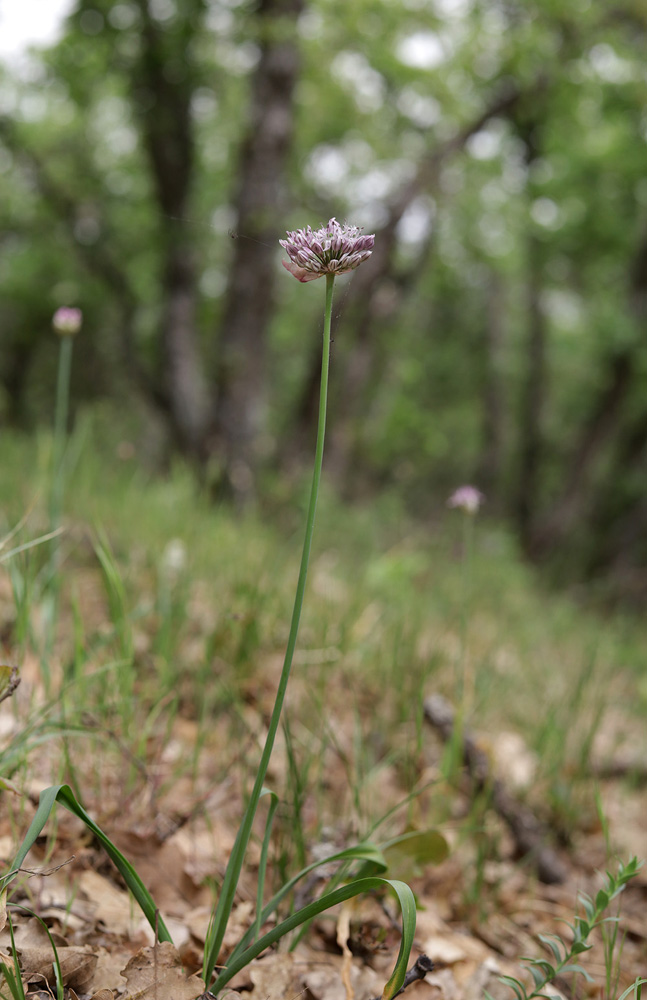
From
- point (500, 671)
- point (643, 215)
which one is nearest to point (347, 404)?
point (500, 671)

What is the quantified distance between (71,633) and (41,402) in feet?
71.8

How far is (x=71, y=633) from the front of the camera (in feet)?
6.93

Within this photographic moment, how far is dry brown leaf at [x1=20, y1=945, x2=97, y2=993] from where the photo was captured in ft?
3.27

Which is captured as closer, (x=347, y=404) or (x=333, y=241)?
(x=333, y=241)

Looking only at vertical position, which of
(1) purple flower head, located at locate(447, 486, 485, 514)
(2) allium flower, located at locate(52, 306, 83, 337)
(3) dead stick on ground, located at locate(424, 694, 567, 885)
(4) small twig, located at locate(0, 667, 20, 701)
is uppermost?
(2) allium flower, located at locate(52, 306, 83, 337)

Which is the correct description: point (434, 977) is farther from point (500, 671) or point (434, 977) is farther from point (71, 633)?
point (500, 671)

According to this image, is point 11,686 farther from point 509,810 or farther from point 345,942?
point 509,810

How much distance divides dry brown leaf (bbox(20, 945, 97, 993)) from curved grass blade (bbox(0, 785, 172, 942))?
0.11m

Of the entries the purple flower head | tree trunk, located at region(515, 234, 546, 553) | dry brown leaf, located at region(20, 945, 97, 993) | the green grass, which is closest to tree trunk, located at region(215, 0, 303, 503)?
the green grass

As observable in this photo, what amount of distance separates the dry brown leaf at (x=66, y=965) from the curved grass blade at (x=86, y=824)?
111 millimetres

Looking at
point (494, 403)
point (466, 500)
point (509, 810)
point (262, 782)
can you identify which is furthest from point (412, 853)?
point (494, 403)

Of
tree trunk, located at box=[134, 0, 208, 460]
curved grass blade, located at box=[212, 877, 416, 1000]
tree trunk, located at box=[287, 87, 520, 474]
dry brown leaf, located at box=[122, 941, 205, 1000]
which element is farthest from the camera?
tree trunk, located at box=[134, 0, 208, 460]

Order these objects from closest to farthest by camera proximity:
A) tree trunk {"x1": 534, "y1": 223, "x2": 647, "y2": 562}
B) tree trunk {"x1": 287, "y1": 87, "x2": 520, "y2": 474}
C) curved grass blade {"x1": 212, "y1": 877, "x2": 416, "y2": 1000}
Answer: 1. curved grass blade {"x1": 212, "y1": 877, "x2": 416, "y2": 1000}
2. tree trunk {"x1": 287, "y1": 87, "x2": 520, "y2": 474}
3. tree trunk {"x1": 534, "y1": 223, "x2": 647, "y2": 562}

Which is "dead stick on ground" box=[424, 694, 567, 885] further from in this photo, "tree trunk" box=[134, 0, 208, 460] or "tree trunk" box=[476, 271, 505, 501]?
"tree trunk" box=[476, 271, 505, 501]
